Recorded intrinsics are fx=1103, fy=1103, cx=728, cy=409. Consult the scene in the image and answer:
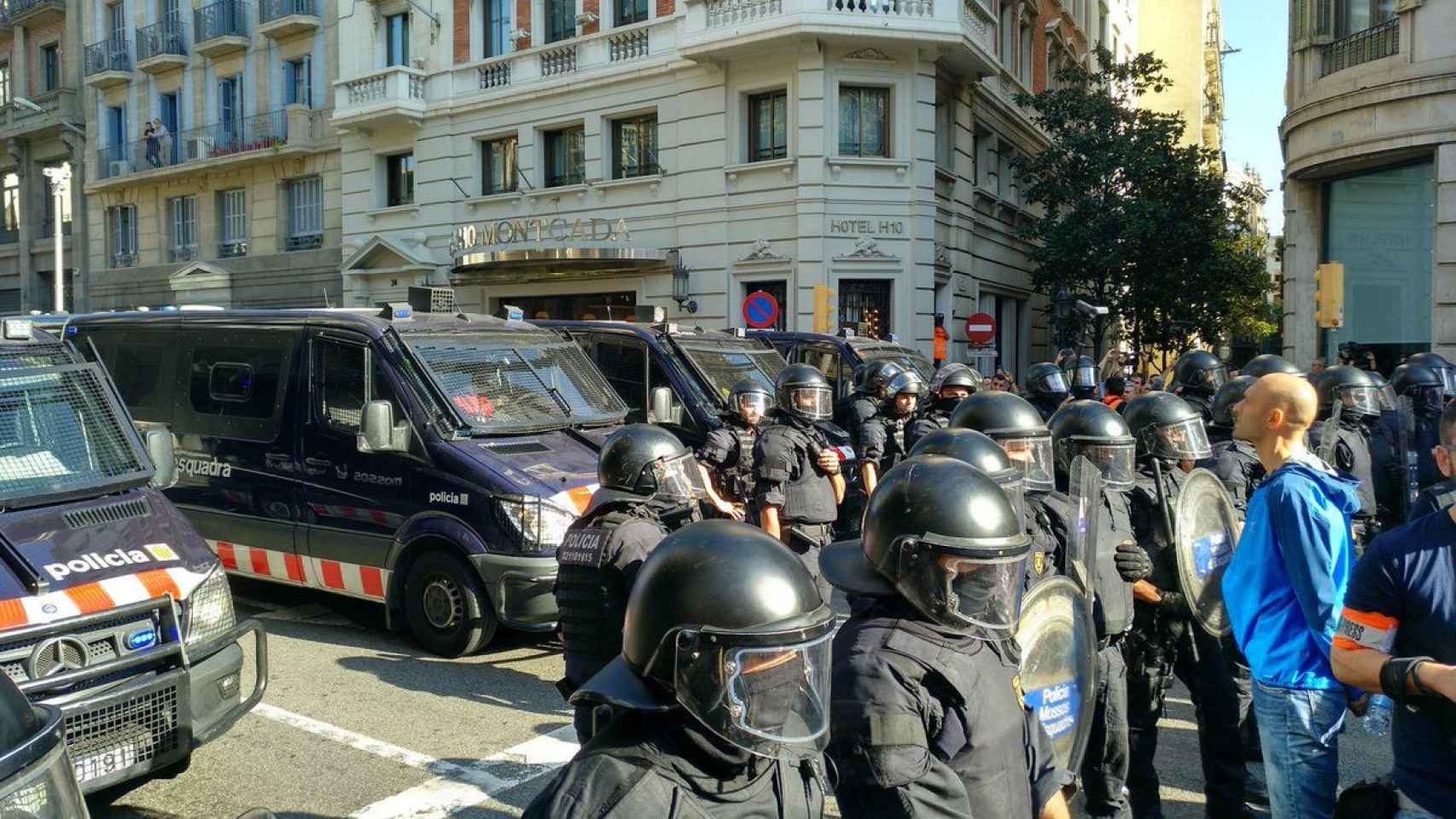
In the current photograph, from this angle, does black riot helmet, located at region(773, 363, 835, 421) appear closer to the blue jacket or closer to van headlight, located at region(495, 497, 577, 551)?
van headlight, located at region(495, 497, 577, 551)

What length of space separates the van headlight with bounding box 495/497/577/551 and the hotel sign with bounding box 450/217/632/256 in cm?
1545

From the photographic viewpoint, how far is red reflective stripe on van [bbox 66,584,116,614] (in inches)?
157

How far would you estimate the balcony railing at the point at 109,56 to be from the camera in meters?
29.8

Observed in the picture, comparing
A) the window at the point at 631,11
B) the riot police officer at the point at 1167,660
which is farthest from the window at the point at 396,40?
the riot police officer at the point at 1167,660

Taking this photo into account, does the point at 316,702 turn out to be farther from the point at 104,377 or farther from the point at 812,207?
the point at 812,207

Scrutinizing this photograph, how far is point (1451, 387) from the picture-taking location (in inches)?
362

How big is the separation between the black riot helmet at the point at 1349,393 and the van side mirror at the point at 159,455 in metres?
7.06

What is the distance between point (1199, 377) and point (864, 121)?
1205 cm

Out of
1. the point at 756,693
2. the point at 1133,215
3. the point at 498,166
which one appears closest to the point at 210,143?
the point at 498,166

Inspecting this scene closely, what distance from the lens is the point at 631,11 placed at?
21.4 metres

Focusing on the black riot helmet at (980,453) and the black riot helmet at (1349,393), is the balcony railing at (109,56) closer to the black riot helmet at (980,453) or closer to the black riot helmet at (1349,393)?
the black riot helmet at (1349,393)

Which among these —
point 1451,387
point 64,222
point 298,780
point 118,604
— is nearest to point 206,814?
point 298,780

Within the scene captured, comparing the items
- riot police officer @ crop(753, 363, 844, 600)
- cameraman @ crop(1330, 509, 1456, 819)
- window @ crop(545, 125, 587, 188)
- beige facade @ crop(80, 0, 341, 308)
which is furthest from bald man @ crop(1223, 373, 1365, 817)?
beige facade @ crop(80, 0, 341, 308)

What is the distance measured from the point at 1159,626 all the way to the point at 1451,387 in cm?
628
